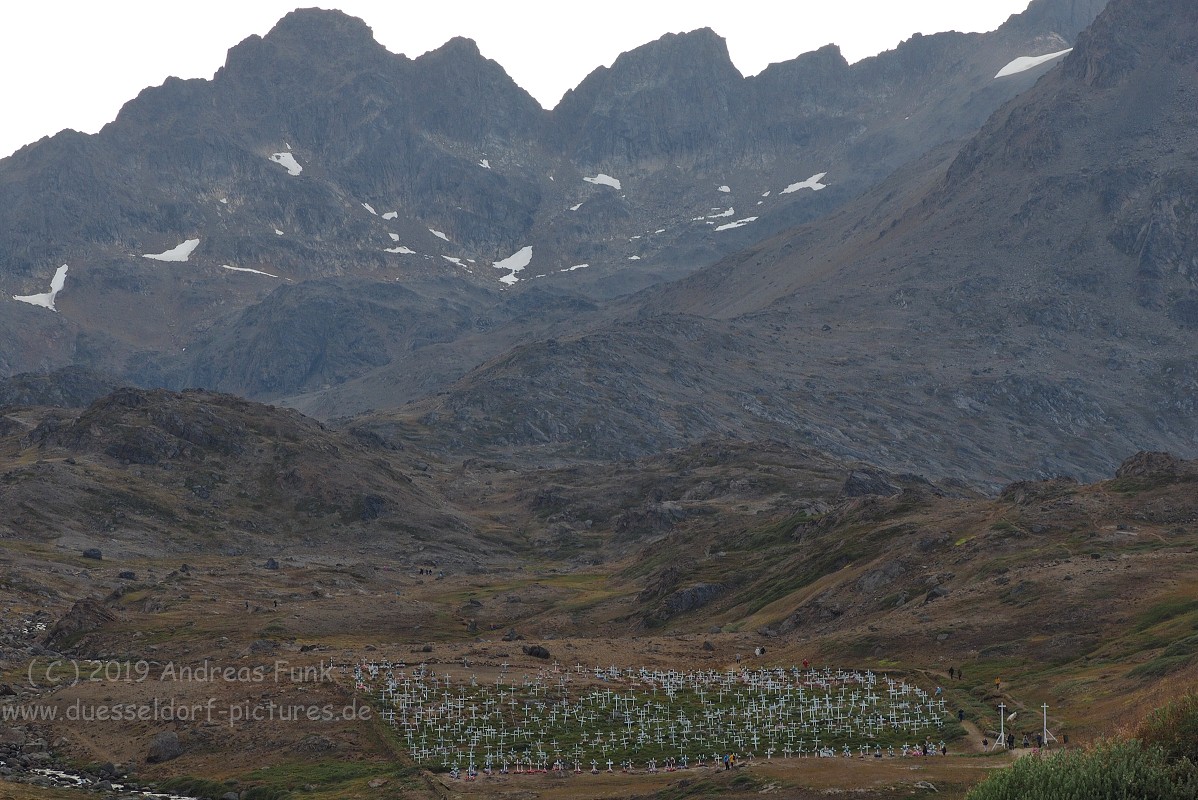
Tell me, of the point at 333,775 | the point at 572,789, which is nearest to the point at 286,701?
the point at 333,775

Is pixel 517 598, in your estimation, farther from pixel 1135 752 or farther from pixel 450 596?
pixel 1135 752

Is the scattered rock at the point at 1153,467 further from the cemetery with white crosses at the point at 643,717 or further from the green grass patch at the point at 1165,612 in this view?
the cemetery with white crosses at the point at 643,717

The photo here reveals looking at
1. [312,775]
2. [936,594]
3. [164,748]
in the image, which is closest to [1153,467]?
[936,594]

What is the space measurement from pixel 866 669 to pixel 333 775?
4220 cm

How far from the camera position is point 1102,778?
43.8 metres

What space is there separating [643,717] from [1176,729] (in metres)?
41.4

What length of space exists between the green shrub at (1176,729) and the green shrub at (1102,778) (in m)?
0.71

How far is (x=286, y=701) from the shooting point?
286 ft

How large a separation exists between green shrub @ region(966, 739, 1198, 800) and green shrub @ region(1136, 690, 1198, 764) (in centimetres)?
71

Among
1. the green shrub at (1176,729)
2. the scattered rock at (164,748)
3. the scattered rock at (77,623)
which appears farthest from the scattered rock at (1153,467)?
the scattered rock at (77,623)

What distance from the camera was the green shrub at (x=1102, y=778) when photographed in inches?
1714

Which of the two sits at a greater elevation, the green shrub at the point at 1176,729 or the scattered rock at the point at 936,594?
the scattered rock at the point at 936,594

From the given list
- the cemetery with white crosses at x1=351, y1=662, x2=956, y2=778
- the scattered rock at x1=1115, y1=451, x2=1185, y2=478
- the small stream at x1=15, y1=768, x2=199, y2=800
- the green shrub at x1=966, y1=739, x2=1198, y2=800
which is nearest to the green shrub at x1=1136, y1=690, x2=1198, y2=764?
the green shrub at x1=966, y1=739, x2=1198, y2=800

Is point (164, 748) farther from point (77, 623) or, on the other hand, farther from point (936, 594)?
point (936, 594)
